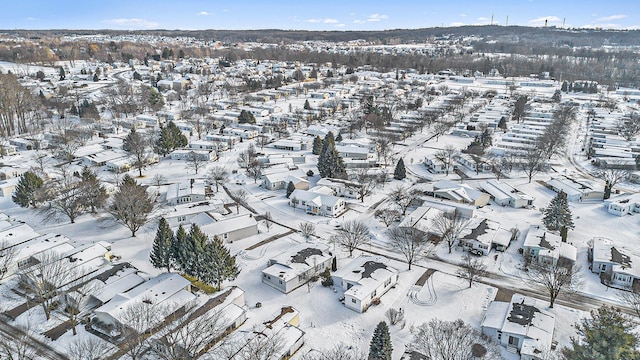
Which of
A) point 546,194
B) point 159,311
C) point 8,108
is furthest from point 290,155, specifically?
point 8,108

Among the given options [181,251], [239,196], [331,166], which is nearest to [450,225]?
[331,166]

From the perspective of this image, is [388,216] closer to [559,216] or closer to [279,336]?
[559,216]

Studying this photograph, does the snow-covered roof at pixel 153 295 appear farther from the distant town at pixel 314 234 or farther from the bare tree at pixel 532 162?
the bare tree at pixel 532 162

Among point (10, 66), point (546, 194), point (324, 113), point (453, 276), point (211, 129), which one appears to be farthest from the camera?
point (10, 66)

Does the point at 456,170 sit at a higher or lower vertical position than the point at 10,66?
lower

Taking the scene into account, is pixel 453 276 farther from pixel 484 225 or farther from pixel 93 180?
pixel 93 180

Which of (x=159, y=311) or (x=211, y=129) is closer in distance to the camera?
(x=159, y=311)

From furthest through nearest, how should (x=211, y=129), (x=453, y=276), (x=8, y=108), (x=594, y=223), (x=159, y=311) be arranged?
(x=211, y=129)
(x=8, y=108)
(x=594, y=223)
(x=453, y=276)
(x=159, y=311)

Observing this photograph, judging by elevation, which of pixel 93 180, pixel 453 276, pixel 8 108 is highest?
pixel 8 108
